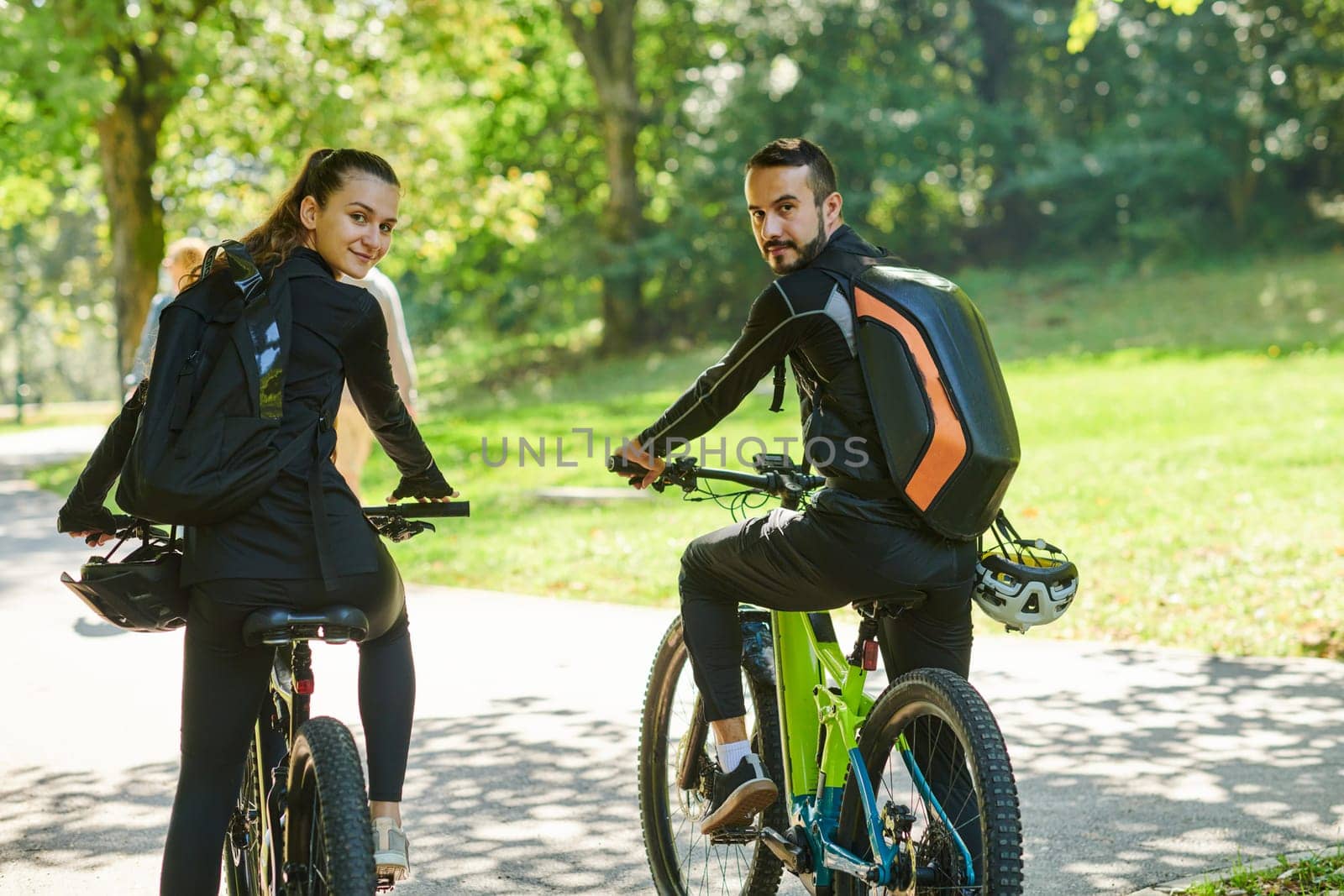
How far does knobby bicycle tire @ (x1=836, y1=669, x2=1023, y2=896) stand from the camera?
9.89 feet

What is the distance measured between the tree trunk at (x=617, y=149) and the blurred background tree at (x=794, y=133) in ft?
0.19

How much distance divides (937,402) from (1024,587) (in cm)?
48

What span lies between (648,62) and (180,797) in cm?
3593

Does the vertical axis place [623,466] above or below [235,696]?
above

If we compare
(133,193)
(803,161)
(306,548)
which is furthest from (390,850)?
(133,193)

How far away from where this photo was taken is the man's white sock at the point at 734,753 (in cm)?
389

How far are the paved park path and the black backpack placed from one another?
1.91m

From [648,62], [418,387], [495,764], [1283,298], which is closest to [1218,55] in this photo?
[1283,298]

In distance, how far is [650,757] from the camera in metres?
4.42

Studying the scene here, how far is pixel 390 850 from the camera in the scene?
3.26m

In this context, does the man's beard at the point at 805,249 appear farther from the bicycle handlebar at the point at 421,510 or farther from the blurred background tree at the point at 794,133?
the blurred background tree at the point at 794,133

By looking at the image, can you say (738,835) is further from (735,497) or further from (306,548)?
(306,548)

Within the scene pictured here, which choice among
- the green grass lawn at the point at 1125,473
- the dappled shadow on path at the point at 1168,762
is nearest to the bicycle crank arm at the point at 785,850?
the dappled shadow on path at the point at 1168,762

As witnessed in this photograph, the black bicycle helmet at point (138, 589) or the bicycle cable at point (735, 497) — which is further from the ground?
the bicycle cable at point (735, 497)
